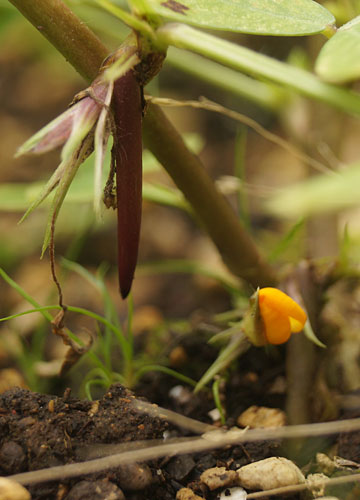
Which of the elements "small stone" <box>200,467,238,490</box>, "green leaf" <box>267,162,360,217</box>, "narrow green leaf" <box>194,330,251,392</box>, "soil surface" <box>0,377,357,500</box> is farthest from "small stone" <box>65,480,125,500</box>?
"green leaf" <box>267,162,360,217</box>

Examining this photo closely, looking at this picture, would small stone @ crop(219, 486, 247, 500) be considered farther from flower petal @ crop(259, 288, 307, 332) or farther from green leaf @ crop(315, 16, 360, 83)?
green leaf @ crop(315, 16, 360, 83)

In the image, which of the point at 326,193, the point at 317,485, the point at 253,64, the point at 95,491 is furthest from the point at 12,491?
the point at 326,193

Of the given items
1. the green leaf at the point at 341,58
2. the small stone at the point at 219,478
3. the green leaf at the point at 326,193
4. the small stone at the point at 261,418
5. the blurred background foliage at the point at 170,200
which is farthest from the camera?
the blurred background foliage at the point at 170,200

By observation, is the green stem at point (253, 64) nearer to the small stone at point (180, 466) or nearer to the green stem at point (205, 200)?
the green stem at point (205, 200)

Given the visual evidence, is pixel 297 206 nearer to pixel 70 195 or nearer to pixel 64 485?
pixel 70 195

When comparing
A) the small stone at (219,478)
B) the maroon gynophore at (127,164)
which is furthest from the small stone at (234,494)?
the maroon gynophore at (127,164)

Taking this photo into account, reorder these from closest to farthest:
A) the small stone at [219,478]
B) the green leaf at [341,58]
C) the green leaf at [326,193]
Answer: the green leaf at [341,58]
the small stone at [219,478]
the green leaf at [326,193]

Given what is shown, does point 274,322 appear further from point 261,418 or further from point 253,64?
point 253,64
